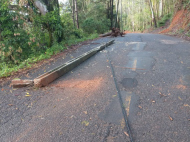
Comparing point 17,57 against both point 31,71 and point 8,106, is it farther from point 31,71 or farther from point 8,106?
point 8,106

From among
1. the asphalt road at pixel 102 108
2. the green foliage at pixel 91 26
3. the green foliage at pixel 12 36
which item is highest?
the green foliage at pixel 91 26

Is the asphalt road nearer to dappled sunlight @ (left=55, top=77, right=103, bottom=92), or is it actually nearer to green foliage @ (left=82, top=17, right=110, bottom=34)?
dappled sunlight @ (left=55, top=77, right=103, bottom=92)

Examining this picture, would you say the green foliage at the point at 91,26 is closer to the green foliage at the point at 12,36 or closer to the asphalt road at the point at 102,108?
the green foliage at the point at 12,36

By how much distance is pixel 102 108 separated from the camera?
3.32m

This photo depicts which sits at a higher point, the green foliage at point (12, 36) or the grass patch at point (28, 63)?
the green foliage at point (12, 36)

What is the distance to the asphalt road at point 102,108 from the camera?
2590 millimetres

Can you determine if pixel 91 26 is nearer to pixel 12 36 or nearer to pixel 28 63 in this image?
pixel 12 36

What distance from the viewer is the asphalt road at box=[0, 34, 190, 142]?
8.50 ft

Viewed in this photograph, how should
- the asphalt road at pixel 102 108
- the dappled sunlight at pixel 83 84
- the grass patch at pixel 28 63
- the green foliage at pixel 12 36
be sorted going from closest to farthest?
the asphalt road at pixel 102 108
the dappled sunlight at pixel 83 84
the grass patch at pixel 28 63
the green foliage at pixel 12 36

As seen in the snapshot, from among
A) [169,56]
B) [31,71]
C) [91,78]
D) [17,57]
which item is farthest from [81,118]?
[17,57]

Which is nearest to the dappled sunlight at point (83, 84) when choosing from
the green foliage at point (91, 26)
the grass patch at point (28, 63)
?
the grass patch at point (28, 63)

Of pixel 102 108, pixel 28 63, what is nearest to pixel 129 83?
pixel 102 108

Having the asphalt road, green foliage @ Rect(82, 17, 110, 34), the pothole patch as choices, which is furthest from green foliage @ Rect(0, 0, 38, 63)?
green foliage @ Rect(82, 17, 110, 34)

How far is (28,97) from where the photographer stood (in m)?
3.92
